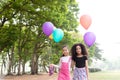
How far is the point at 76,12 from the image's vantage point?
127ft

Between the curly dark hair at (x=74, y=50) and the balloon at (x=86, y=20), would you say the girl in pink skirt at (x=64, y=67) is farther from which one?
the balloon at (x=86, y=20)

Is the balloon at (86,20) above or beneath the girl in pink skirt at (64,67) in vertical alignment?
above

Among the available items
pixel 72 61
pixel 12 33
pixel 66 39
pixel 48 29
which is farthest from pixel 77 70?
pixel 66 39

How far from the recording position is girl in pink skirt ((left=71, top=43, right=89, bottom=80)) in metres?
7.48

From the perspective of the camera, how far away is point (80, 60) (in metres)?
7.54

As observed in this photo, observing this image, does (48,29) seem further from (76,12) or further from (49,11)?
(76,12)

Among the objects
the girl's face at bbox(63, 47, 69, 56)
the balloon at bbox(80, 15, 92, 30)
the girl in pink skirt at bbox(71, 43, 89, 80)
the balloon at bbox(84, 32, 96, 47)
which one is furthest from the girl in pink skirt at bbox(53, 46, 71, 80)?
the balloon at bbox(80, 15, 92, 30)

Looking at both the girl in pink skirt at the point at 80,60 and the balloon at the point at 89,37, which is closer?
the girl in pink skirt at the point at 80,60

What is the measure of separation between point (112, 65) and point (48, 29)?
3701 inches

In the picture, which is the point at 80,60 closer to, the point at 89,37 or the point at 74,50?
the point at 74,50

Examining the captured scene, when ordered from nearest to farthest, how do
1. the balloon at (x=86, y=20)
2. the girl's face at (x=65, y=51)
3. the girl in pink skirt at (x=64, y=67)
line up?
1. the girl's face at (x=65, y=51)
2. the girl in pink skirt at (x=64, y=67)
3. the balloon at (x=86, y=20)

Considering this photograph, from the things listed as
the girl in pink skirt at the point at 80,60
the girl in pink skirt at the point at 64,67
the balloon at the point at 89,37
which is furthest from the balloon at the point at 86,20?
the girl in pink skirt at the point at 80,60

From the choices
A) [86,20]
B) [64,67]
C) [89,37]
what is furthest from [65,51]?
[86,20]

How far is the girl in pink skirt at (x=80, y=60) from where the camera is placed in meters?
7.48
